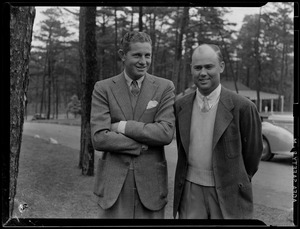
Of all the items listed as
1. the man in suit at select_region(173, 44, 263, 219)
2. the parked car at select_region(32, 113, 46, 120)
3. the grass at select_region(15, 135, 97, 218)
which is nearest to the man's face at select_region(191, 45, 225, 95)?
the man in suit at select_region(173, 44, 263, 219)

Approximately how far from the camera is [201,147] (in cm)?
244

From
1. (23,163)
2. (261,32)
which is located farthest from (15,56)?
(261,32)

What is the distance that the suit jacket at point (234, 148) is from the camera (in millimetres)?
2389

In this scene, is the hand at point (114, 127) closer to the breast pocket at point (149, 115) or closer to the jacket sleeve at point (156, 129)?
the jacket sleeve at point (156, 129)

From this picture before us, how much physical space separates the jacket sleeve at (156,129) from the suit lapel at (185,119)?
3.5 inches

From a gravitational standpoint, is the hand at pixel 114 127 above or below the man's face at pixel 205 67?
below

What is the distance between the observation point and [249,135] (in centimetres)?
240

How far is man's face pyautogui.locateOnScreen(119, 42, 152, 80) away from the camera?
2.36m

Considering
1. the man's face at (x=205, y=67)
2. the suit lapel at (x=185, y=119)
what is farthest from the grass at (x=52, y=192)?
the man's face at (x=205, y=67)

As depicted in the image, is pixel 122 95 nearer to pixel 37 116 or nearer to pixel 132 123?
pixel 132 123

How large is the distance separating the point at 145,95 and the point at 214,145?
59cm

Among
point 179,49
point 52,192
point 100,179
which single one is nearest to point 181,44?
point 179,49

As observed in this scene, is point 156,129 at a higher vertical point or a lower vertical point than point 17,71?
lower

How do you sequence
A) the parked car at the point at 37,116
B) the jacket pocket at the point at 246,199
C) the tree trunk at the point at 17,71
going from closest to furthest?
the jacket pocket at the point at 246,199
the tree trunk at the point at 17,71
the parked car at the point at 37,116
